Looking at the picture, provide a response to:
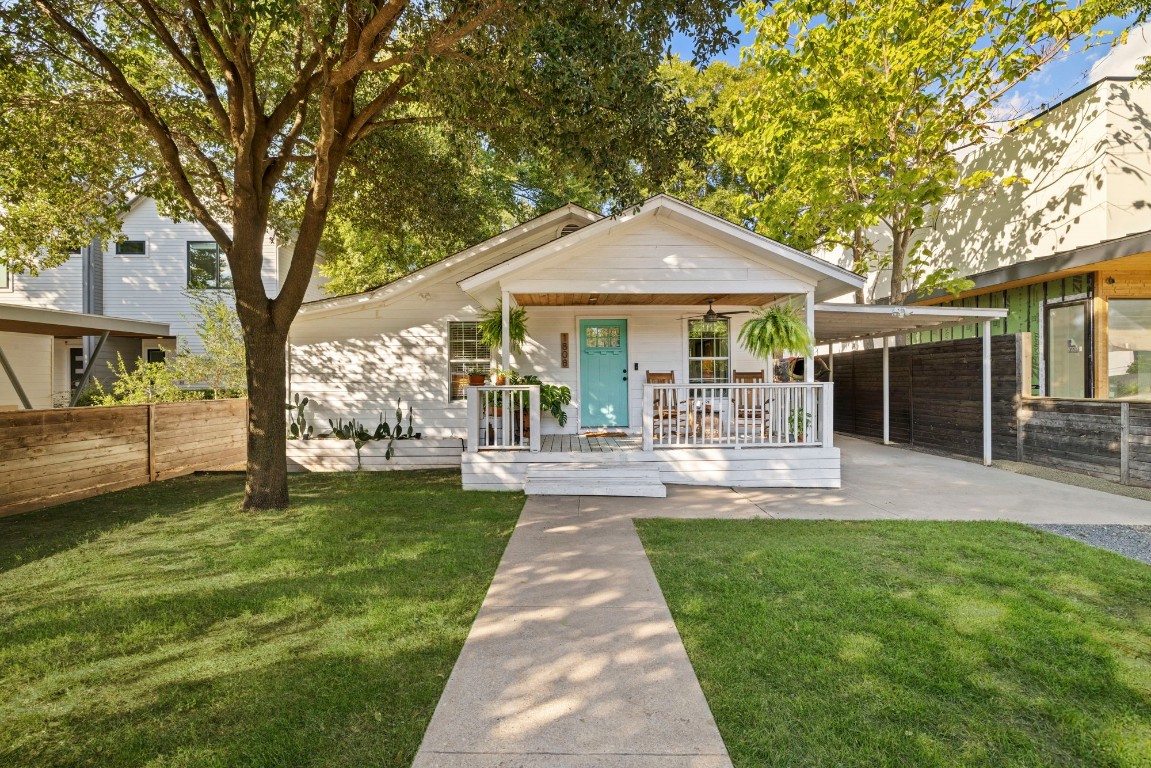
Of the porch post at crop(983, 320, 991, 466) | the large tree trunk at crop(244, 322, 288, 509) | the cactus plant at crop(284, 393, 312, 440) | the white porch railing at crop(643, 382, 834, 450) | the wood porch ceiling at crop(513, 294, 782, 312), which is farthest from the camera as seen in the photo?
the cactus plant at crop(284, 393, 312, 440)

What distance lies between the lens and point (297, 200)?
35.0 ft

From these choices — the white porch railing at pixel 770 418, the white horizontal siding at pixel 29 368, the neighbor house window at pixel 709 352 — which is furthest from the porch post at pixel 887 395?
the white horizontal siding at pixel 29 368

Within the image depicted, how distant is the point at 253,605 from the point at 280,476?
Answer: 323 cm

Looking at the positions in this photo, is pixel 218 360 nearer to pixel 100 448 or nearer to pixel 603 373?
pixel 100 448

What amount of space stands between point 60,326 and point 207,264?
5.67 metres

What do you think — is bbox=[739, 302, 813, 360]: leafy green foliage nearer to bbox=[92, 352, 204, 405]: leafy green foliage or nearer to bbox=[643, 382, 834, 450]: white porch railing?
bbox=[643, 382, 834, 450]: white porch railing

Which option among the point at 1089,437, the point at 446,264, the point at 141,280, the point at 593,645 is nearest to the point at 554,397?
the point at 446,264

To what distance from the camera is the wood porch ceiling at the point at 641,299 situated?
9.10 meters

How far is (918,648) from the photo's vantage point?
301 centimetres

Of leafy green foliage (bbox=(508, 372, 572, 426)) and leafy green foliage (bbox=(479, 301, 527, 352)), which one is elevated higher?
leafy green foliage (bbox=(479, 301, 527, 352))

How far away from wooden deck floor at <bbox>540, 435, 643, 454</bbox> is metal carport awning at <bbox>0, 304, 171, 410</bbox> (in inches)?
325

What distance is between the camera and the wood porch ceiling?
29.9 feet

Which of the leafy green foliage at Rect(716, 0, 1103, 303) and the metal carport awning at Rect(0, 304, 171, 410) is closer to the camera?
the metal carport awning at Rect(0, 304, 171, 410)

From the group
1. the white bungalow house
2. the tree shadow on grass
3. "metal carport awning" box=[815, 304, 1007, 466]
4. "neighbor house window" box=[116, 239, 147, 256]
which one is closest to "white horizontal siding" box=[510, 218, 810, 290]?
the white bungalow house
